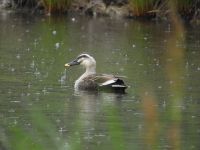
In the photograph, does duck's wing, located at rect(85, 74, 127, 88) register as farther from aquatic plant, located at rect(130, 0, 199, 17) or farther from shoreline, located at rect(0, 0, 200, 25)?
shoreline, located at rect(0, 0, 200, 25)

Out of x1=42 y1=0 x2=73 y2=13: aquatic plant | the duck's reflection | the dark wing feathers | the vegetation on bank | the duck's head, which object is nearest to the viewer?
the duck's reflection

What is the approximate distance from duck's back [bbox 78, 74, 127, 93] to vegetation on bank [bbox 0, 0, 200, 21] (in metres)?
11.4

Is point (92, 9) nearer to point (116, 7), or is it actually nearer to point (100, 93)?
point (116, 7)

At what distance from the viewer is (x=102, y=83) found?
1494 cm

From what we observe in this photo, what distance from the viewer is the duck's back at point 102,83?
14555 mm

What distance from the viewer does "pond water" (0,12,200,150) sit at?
29.0 feet

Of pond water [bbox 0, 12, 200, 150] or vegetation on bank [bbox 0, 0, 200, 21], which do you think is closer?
pond water [bbox 0, 12, 200, 150]

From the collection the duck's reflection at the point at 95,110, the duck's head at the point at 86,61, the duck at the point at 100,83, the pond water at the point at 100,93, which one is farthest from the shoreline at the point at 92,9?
the duck's reflection at the point at 95,110

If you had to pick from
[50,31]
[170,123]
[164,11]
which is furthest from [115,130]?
[164,11]

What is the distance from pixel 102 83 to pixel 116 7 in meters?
14.1

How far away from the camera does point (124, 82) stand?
50.3ft

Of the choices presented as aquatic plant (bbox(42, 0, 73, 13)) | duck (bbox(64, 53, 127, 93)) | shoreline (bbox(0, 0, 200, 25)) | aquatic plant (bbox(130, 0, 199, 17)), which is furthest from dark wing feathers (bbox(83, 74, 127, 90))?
aquatic plant (bbox(42, 0, 73, 13))

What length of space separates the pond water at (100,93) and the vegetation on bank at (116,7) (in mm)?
668

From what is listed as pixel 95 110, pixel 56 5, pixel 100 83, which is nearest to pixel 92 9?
pixel 56 5
